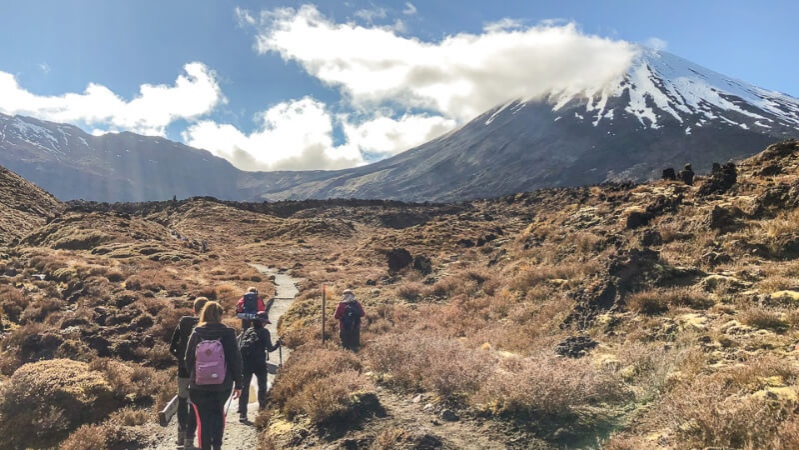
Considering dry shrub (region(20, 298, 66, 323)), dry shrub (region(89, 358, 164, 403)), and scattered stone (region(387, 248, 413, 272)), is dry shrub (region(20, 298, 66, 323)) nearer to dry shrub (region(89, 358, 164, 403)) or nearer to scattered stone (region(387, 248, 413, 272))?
dry shrub (region(89, 358, 164, 403))

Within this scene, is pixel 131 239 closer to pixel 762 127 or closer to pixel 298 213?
pixel 298 213

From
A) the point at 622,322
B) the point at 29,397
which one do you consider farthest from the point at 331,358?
the point at 622,322

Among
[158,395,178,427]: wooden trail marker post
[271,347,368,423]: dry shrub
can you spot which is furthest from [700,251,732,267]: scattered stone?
[158,395,178,427]: wooden trail marker post

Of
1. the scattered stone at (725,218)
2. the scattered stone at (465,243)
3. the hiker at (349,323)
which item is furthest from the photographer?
the scattered stone at (465,243)

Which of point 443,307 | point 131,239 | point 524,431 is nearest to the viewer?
point 524,431

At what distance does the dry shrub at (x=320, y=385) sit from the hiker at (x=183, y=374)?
1.59 meters

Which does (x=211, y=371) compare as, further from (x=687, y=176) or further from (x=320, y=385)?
(x=687, y=176)

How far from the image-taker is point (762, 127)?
14862 cm

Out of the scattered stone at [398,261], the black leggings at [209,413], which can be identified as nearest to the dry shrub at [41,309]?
the black leggings at [209,413]

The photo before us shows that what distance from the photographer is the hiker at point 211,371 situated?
19.6ft

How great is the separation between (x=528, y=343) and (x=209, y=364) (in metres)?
6.82

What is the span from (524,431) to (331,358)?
4854 millimetres

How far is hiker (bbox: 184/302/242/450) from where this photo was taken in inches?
235

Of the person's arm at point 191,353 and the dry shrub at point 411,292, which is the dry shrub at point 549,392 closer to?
the person's arm at point 191,353
